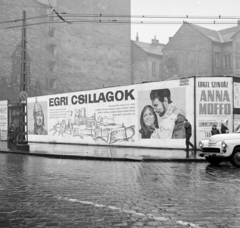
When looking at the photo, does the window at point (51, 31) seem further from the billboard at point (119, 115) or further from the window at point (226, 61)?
the window at point (226, 61)

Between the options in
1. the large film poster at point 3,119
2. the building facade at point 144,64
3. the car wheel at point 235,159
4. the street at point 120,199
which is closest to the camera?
the street at point 120,199

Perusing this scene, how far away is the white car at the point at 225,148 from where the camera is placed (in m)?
12.1

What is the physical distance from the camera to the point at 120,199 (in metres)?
6.67

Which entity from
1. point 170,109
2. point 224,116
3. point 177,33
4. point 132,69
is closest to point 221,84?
point 224,116

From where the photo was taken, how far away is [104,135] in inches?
923

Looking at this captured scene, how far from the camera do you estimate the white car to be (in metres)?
12.1

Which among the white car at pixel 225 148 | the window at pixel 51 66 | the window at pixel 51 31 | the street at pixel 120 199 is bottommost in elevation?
the street at pixel 120 199

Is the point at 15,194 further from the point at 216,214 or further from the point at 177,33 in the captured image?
the point at 177,33

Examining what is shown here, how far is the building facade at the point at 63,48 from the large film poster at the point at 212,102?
21.3 metres

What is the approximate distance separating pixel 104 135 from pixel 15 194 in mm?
16345

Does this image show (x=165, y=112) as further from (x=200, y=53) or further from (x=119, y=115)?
(x=200, y=53)

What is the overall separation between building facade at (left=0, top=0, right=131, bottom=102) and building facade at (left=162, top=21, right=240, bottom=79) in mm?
6997

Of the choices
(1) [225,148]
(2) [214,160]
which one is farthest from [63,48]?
(1) [225,148]

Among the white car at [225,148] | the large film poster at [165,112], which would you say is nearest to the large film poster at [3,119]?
the large film poster at [165,112]
